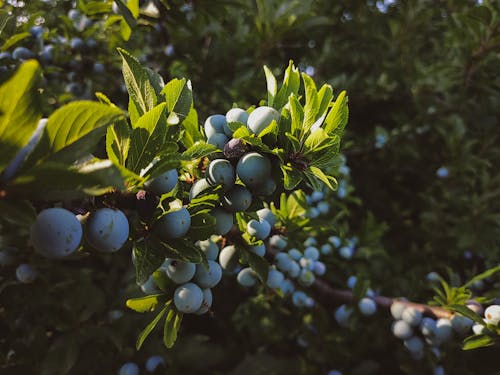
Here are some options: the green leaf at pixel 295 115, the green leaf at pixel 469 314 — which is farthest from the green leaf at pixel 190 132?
the green leaf at pixel 469 314

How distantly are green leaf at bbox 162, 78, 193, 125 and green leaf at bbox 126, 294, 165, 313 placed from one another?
439 mm

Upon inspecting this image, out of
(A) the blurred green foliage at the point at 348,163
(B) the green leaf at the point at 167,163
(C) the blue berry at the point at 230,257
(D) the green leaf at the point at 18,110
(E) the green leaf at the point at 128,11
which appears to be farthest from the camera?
(A) the blurred green foliage at the point at 348,163

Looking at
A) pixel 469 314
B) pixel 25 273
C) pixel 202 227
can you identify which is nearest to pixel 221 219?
pixel 202 227

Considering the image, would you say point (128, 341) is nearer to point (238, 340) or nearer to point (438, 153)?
point (238, 340)

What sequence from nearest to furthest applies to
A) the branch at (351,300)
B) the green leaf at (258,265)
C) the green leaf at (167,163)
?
the green leaf at (167,163) → the green leaf at (258,265) → the branch at (351,300)

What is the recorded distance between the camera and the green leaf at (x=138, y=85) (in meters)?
0.68

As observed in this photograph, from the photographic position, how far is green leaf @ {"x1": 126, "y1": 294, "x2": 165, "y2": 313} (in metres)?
0.81

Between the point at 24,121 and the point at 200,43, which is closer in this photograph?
the point at 24,121

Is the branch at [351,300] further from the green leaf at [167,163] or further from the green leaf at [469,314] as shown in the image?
the green leaf at [167,163]

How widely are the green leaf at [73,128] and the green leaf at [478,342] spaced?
1.15 m

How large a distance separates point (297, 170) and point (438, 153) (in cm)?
242

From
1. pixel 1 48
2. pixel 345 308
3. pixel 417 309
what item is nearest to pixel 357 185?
pixel 345 308

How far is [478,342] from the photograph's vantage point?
1022mm

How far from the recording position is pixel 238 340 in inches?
97.7
